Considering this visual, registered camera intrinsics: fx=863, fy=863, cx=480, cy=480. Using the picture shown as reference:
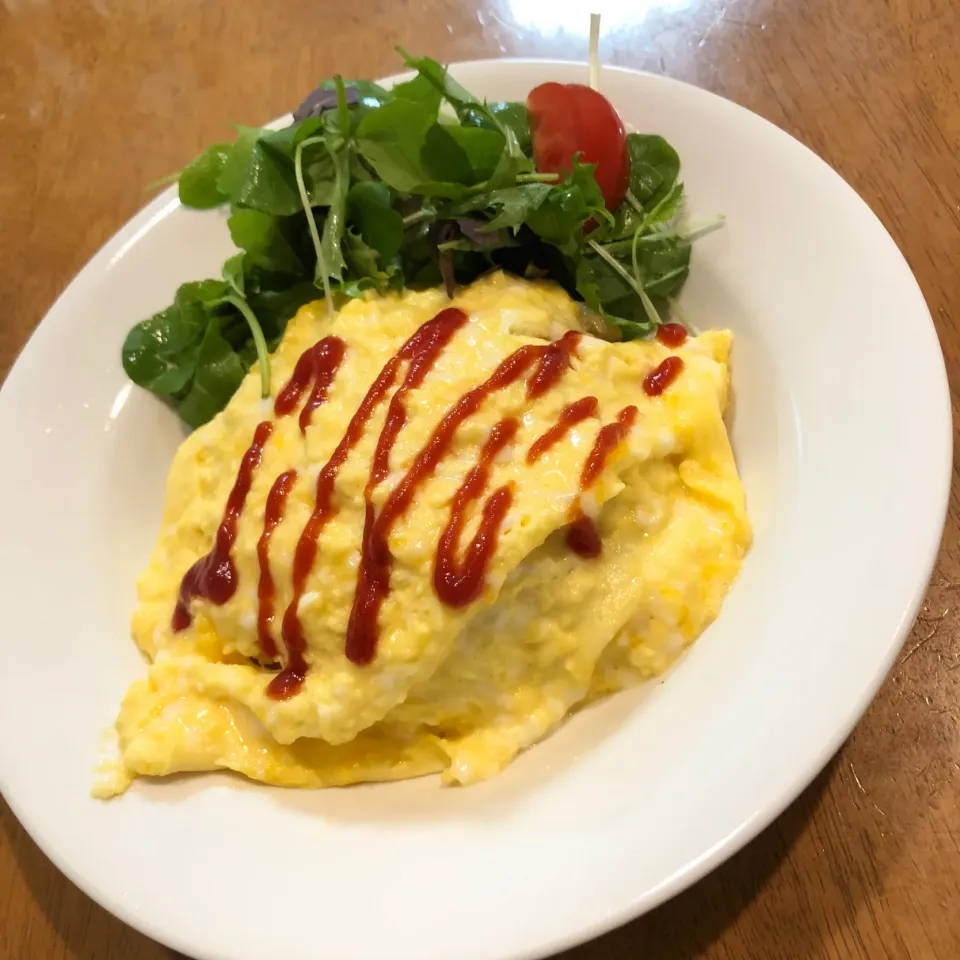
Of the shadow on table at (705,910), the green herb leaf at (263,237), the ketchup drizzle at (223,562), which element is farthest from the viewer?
the green herb leaf at (263,237)

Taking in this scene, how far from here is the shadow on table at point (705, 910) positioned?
1492mm

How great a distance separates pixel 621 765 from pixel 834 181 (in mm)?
1204

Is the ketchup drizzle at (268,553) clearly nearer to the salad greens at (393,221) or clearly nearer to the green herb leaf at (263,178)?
the salad greens at (393,221)

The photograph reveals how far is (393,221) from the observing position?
6.36 feet

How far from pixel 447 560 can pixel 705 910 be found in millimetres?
757

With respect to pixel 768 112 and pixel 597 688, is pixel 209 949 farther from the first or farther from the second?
pixel 768 112

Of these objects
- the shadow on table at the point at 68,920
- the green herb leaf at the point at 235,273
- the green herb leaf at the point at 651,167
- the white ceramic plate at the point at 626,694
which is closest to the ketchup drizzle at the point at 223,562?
the white ceramic plate at the point at 626,694

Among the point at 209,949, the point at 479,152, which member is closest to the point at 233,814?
the point at 209,949

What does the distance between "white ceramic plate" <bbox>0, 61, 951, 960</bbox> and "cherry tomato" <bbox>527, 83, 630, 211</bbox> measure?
0.13 m

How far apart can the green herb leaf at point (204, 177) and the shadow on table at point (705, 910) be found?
1.79 m

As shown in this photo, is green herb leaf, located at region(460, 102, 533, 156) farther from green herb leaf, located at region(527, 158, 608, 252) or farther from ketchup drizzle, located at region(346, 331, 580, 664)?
ketchup drizzle, located at region(346, 331, 580, 664)

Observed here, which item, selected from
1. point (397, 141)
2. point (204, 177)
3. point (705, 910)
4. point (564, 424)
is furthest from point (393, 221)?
point (705, 910)

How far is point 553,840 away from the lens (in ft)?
4.64

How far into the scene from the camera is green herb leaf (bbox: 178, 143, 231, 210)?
207cm
